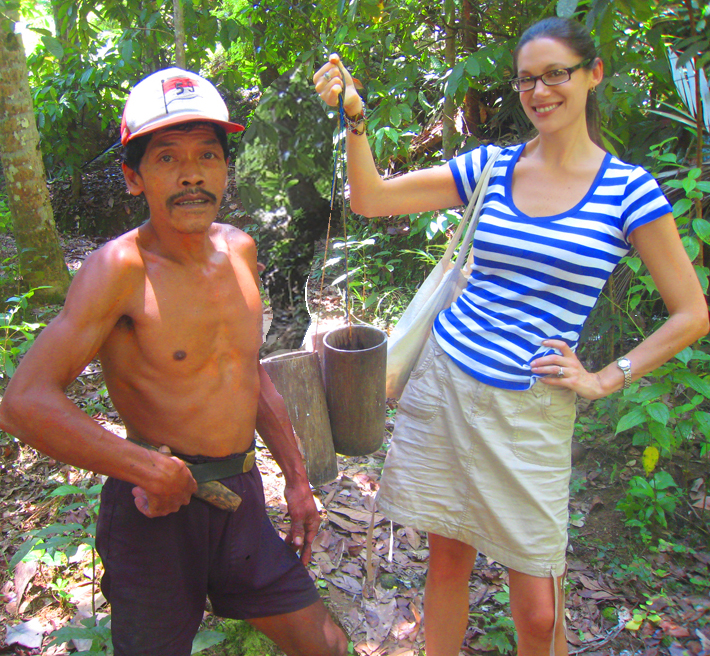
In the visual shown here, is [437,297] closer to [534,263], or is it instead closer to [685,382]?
[534,263]

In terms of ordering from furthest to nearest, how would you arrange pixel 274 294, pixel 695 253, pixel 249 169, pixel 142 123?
pixel 274 294, pixel 249 169, pixel 695 253, pixel 142 123

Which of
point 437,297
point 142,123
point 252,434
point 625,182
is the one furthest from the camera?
point 437,297

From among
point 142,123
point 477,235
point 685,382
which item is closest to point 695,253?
point 685,382

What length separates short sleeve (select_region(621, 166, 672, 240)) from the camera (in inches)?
59.0

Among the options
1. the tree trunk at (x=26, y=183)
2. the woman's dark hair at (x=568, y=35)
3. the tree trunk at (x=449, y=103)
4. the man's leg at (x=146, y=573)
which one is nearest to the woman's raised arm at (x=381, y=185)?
the woman's dark hair at (x=568, y=35)

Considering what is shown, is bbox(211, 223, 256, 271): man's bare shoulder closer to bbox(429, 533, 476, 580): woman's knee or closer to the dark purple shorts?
the dark purple shorts

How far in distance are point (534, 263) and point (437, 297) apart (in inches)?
15.0

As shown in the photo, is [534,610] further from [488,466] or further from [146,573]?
[146,573]

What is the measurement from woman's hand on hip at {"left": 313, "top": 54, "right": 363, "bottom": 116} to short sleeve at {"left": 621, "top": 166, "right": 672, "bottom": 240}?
816 millimetres

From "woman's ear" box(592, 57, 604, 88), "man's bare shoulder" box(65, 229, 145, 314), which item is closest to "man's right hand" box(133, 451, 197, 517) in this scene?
"man's bare shoulder" box(65, 229, 145, 314)

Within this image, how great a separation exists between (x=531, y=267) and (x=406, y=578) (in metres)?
1.73

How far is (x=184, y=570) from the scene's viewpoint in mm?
1531

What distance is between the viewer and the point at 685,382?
2484mm

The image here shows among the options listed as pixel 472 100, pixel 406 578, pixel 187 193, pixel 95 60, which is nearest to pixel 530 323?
pixel 187 193
